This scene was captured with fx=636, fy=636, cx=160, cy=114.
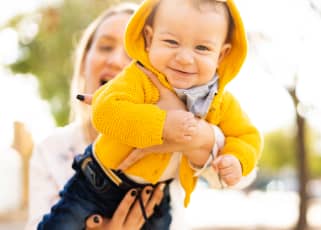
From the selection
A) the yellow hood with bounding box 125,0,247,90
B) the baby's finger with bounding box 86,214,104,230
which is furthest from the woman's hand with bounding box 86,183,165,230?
the yellow hood with bounding box 125,0,247,90

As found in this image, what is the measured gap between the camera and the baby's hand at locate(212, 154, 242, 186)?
1471mm

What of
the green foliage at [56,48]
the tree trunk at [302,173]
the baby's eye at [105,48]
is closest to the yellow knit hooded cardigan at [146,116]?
the baby's eye at [105,48]

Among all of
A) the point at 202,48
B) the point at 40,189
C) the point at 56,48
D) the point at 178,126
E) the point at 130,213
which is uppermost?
the point at 202,48

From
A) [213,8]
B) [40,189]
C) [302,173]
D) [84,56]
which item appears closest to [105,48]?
[84,56]

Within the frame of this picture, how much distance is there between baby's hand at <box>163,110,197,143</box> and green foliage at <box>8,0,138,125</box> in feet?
23.5

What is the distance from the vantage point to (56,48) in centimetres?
1108

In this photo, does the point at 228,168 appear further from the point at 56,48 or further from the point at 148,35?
the point at 56,48

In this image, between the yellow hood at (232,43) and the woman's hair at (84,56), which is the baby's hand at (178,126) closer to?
the yellow hood at (232,43)

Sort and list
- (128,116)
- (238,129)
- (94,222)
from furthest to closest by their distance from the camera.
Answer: (94,222) < (238,129) < (128,116)

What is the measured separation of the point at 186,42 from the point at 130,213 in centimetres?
66

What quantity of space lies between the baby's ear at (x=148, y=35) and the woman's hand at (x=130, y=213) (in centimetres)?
40

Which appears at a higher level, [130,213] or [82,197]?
[82,197]

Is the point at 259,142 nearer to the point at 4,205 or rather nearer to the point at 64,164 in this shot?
the point at 64,164

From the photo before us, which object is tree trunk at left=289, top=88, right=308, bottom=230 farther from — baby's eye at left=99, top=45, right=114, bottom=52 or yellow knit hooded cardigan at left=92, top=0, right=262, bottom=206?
yellow knit hooded cardigan at left=92, top=0, right=262, bottom=206
